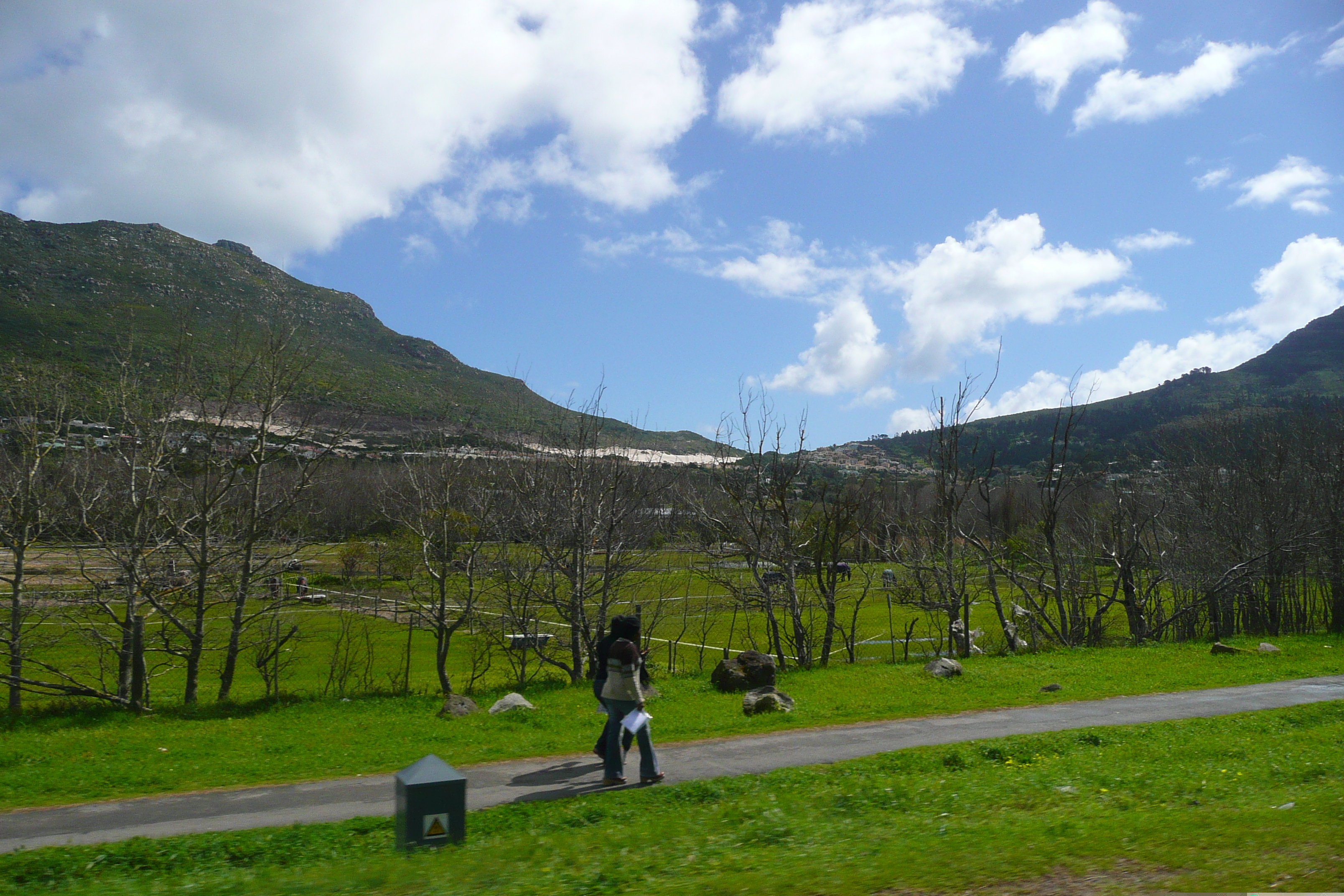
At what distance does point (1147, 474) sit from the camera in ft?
160

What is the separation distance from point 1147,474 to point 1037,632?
25972 millimetres

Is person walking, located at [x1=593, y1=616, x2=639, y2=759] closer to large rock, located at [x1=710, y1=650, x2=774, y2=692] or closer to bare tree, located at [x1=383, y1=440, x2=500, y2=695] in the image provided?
large rock, located at [x1=710, y1=650, x2=774, y2=692]

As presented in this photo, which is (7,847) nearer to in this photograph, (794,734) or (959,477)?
(794,734)

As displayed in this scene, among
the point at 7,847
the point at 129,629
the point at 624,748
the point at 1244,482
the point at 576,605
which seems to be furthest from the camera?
the point at 1244,482

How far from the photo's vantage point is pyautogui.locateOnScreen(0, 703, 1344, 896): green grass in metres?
5.36

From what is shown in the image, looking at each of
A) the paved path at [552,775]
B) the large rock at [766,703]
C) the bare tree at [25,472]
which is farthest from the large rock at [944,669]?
the bare tree at [25,472]

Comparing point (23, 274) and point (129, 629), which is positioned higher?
point (23, 274)

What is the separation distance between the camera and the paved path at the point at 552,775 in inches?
324

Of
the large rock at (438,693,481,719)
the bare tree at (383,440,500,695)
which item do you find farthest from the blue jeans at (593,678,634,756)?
the bare tree at (383,440,500,695)

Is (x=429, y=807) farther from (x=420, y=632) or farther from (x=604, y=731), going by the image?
(x=420, y=632)

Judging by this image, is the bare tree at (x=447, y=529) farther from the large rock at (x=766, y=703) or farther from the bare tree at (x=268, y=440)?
the large rock at (x=766, y=703)

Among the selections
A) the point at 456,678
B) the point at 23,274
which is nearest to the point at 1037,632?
the point at 456,678

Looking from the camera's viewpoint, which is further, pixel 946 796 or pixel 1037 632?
pixel 1037 632

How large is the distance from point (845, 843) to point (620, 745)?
138 inches
